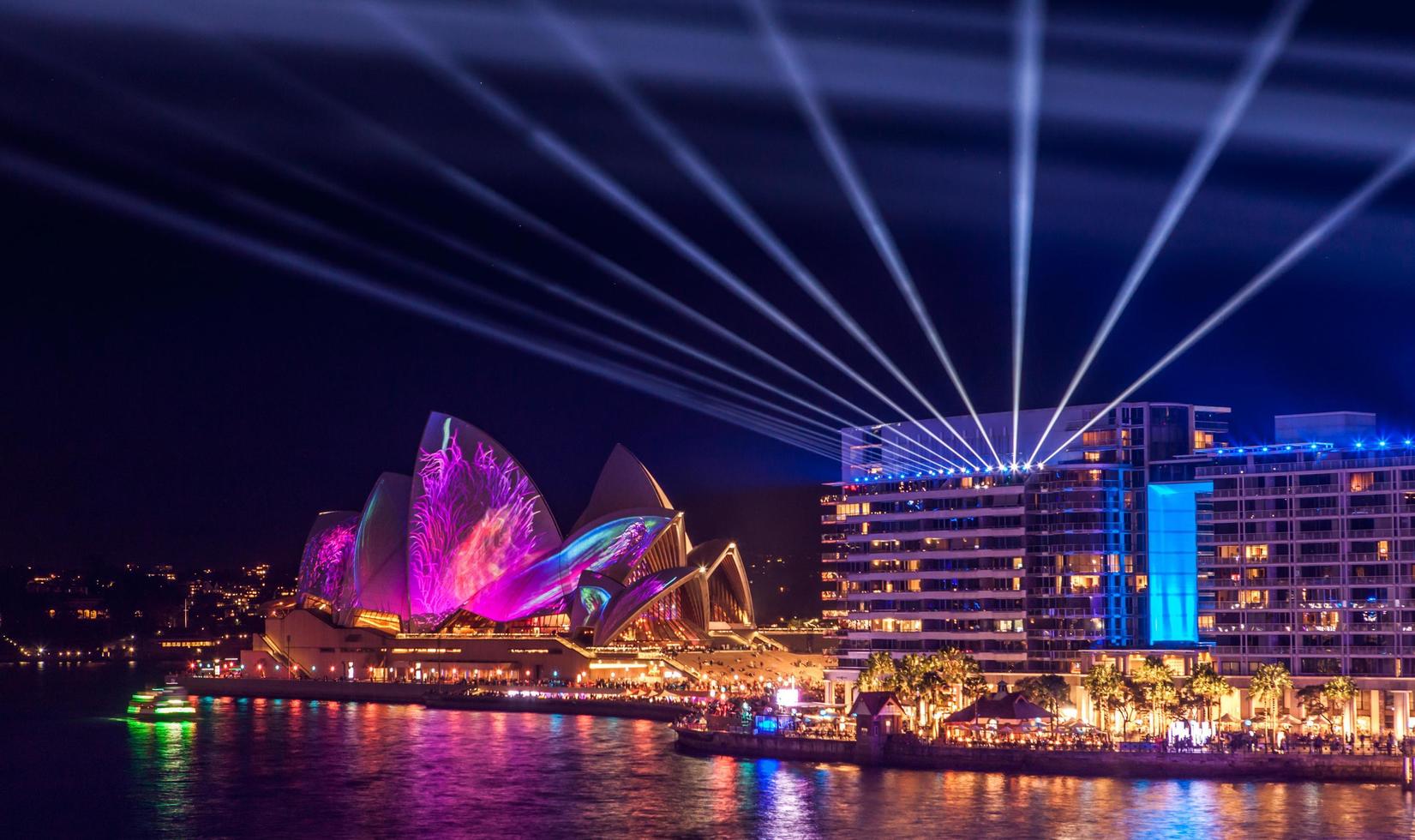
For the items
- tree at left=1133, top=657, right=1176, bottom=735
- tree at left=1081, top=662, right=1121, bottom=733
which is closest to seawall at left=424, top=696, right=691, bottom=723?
tree at left=1081, top=662, right=1121, bottom=733

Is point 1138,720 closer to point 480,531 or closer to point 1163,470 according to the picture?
point 1163,470

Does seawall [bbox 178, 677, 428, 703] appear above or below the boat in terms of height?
below

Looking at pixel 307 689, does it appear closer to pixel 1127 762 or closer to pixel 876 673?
pixel 876 673

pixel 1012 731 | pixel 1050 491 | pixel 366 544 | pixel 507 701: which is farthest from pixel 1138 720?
pixel 366 544

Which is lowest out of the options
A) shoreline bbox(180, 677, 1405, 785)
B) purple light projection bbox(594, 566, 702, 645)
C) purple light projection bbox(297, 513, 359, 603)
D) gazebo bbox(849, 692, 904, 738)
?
shoreline bbox(180, 677, 1405, 785)

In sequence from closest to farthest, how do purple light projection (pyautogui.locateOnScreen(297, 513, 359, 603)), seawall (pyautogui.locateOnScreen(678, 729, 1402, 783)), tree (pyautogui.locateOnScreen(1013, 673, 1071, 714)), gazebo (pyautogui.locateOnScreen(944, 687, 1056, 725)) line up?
1. seawall (pyautogui.locateOnScreen(678, 729, 1402, 783))
2. gazebo (pyautogui.locateOnScreen(944, 687, 1056, 725))
3. tree (pyautogui.locateOnScreen(1013, 673, 1071, 714))
4. purple light projection (pyautogui.locateOnScreen(297, 513, 359, 603))

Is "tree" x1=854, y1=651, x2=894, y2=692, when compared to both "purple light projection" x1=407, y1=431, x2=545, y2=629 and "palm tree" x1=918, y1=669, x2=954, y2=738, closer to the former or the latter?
"palm tree" x1=918, y1=669, x2=954, y2=738
